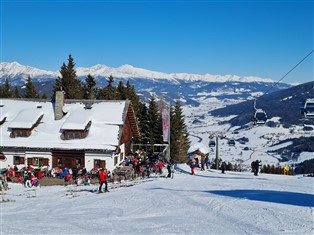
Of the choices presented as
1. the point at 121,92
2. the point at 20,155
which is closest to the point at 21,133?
the point at 20,155

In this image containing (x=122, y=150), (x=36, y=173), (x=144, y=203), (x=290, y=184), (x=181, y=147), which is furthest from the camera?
(x=181, y=147)

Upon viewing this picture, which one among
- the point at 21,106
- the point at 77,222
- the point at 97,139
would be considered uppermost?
the point at 21,106

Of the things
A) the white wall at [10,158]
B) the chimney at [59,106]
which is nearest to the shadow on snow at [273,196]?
the white wall at [10,158]

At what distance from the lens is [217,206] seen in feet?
47.8

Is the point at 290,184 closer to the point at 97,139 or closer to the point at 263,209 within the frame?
the point at 263,209

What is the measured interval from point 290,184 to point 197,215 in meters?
10.4

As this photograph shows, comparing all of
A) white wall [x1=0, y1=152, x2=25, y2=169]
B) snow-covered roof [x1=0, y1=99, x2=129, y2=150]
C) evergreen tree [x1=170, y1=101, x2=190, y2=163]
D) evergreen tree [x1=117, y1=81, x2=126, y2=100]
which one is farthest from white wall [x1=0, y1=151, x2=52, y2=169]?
evergreen tree [x1=117, y1=81, x2=126, y2=100]

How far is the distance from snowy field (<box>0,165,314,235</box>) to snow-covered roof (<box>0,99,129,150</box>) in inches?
430

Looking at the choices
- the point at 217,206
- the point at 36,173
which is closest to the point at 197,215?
the point at 217,206

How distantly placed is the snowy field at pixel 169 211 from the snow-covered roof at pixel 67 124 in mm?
10932

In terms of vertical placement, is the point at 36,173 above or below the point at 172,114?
below

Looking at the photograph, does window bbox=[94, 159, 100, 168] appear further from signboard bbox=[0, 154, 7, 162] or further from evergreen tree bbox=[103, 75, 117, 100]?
evergreen tree bbox=[103, 75, 117, 100]

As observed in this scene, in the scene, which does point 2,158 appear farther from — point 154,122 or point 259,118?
point 154,122

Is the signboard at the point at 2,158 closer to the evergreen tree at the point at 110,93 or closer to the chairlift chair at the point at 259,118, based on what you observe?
the chairlift chair at the point at 259,118
